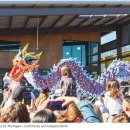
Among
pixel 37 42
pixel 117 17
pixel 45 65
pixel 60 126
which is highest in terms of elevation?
pixel 117 17

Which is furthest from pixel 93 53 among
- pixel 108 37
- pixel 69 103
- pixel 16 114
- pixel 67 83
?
pixel 16 114

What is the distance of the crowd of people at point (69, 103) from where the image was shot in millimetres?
5129

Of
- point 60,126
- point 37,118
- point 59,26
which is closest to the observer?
point 37,118

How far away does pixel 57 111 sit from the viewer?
529 centimetres

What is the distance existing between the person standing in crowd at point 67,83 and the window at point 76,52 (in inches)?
7.4

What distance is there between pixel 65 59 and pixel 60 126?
0.96m

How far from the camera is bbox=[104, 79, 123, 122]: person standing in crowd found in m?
5.58

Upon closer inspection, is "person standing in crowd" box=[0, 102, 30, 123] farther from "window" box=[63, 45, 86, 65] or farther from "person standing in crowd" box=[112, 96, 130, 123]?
"person standing in crowd" box=[112, 96, 130, 123]

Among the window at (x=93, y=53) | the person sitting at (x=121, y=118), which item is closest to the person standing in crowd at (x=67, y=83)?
the window at (x=93, y=53)

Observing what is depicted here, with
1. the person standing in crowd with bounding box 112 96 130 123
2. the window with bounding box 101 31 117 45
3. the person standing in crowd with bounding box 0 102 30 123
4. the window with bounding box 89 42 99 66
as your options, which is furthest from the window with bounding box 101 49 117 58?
the person standing in crowd with bounding box 0 102 30 123

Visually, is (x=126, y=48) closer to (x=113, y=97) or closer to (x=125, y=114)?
(x=113, y=97)

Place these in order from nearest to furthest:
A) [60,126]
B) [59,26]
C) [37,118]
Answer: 1. [37,118]
2. [60,126]
3. [59,26]

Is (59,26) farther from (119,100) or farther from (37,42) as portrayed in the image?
(119,100)

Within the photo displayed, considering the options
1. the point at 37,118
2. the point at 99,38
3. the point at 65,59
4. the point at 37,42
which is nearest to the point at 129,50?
the point at 99,38
